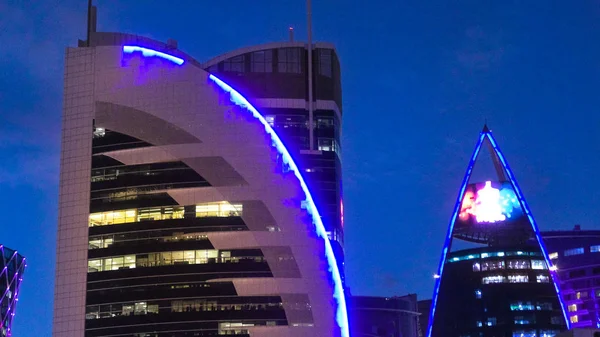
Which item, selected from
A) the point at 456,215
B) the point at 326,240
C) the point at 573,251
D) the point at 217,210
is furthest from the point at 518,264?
the point at 217,210

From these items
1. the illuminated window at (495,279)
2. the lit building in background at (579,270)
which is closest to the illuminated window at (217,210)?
the illuminated window at (495,279)

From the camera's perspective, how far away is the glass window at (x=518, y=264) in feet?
527

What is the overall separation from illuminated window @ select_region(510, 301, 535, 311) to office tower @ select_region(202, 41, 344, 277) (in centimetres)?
4937

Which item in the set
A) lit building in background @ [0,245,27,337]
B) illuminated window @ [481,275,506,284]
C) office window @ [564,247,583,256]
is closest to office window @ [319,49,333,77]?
lit building in background @ [0,245,27,337]

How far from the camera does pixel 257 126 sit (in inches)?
3903

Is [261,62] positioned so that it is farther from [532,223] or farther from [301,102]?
[532,223]

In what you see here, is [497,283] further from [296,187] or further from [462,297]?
[296,187]

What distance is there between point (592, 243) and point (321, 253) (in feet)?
337

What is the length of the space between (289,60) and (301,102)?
6178 mm

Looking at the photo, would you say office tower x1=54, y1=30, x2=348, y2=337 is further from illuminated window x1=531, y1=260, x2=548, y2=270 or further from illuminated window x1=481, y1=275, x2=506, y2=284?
illuminated window x1=531, y1=260, x2=548, y2=270

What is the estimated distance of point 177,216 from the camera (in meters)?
101

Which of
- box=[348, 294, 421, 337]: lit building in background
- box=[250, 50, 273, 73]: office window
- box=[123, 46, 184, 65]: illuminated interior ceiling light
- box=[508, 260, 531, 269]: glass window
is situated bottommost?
box=[348, 294, 421, 337]: lit building in background

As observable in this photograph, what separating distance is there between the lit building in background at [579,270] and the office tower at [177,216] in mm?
91758

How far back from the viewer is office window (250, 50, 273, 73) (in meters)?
124
